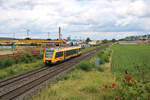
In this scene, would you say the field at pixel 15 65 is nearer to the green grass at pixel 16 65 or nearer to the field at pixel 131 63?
the green grass at pixel 16 65

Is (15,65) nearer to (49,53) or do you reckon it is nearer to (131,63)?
(49,53)

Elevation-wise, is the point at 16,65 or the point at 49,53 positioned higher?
the point at 49,53

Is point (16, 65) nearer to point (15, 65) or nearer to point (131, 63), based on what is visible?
point (15, 65)

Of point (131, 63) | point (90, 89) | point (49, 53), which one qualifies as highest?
point (49, 53)

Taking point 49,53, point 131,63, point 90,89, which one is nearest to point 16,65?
point 49,53

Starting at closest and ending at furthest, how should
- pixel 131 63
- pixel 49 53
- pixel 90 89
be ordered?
1. pixel 90 89
2. pixel 49 53
3. pixel 131 63

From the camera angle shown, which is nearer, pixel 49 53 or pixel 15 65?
pixel 49 53

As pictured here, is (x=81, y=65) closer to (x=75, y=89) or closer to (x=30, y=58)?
(x=75, y=89)

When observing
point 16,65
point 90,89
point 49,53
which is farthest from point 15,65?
point 90,89

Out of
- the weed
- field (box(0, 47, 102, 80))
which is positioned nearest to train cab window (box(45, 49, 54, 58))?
field (box(0, 47, 102, 80))

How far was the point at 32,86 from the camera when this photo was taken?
11102mm

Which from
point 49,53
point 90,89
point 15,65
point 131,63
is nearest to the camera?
point 90,89

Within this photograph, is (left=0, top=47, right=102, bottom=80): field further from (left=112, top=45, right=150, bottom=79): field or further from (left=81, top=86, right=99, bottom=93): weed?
(left=112, top=45, right=150, bottom=79): field

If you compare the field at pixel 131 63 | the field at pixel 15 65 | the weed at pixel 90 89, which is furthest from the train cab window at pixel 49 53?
the weed at pixel 90 89
